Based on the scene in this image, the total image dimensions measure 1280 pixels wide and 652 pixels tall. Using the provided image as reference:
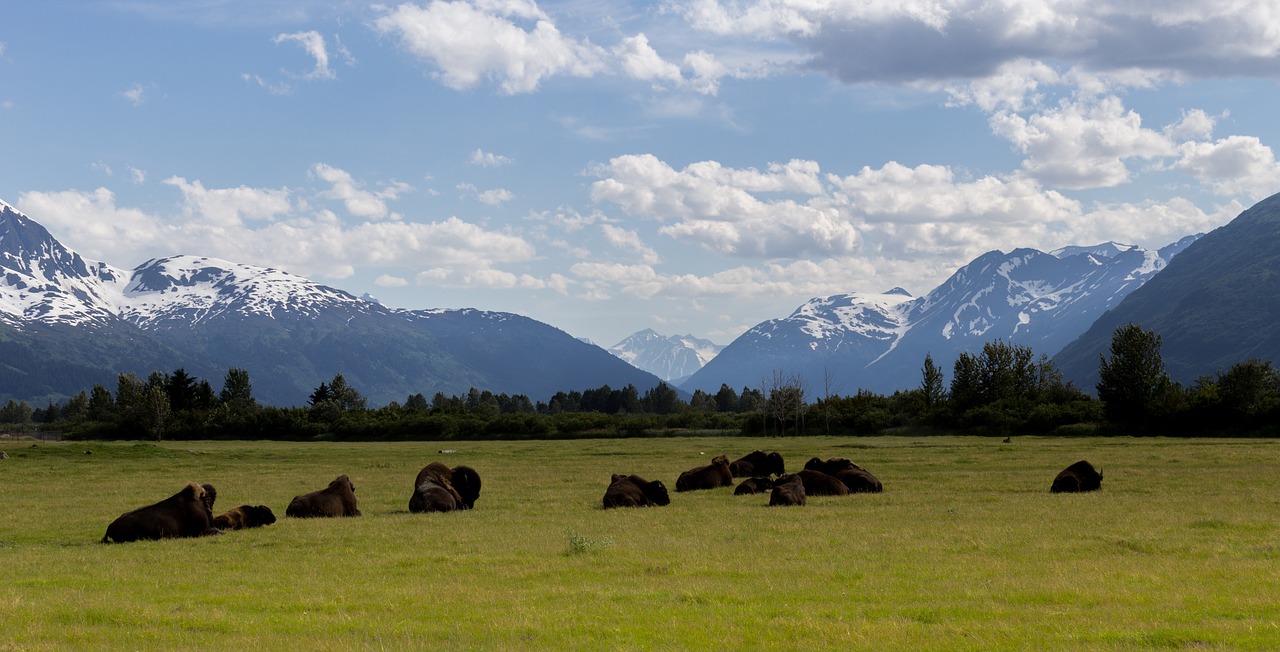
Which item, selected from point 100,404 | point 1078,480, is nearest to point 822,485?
point 1078,480

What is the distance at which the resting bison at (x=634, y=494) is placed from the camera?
1143 inches

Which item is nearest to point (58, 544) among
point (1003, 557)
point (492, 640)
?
point (492, 640)

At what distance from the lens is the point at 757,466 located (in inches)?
1592

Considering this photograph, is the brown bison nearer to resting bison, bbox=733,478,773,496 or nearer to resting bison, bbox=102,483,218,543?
resting bison, bbox=733,478,773,496

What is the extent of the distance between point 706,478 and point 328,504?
14234 mm

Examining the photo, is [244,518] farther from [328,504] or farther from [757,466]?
[757,466]

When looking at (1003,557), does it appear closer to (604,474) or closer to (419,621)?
(419,621)

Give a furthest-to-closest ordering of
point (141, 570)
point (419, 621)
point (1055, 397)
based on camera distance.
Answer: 1. point (1055, 397)
2. point (141, 570)
3. point (419, 621)

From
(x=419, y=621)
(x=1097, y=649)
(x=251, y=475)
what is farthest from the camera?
(x=251, y=475)

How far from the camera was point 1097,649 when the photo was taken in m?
10.4

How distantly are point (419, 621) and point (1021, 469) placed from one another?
33.5m

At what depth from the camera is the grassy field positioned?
456 inches

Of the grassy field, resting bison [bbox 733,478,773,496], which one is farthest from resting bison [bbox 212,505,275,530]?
resting bison [bbox 733,478,773,496]

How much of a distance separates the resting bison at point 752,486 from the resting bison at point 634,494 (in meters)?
3.13
